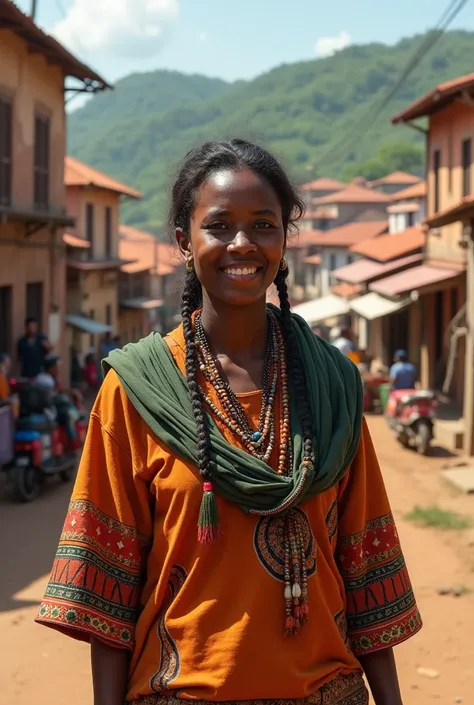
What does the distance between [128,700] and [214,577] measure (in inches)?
13.1

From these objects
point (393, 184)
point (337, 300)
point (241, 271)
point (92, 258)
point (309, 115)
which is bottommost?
point (337, 300)

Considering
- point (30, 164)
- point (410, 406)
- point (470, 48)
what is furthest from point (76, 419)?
point (470, 48)

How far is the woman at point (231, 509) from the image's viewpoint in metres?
2.12

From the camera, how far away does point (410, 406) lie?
1455cm

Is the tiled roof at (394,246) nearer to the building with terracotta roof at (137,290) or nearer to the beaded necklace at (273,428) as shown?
the building with terracotta roof at (137,290)

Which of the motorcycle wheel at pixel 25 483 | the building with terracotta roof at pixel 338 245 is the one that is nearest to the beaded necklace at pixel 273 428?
the motorcycle wheel at pixel 25 483

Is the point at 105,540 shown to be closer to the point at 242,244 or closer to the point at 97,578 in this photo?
the point at 97,578

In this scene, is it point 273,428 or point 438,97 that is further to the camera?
point 438,97

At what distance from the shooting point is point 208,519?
2.10 metres

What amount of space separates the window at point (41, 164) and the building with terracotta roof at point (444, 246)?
21.9 feet

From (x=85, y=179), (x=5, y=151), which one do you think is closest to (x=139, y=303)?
(x=85, y=179)

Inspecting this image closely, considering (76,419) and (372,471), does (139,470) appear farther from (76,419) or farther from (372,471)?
(76,419)

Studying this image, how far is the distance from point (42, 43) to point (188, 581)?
1523 centimetres

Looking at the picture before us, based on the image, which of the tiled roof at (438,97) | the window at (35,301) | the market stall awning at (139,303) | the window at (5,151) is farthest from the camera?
Result: the market stall awning at (139,303)
